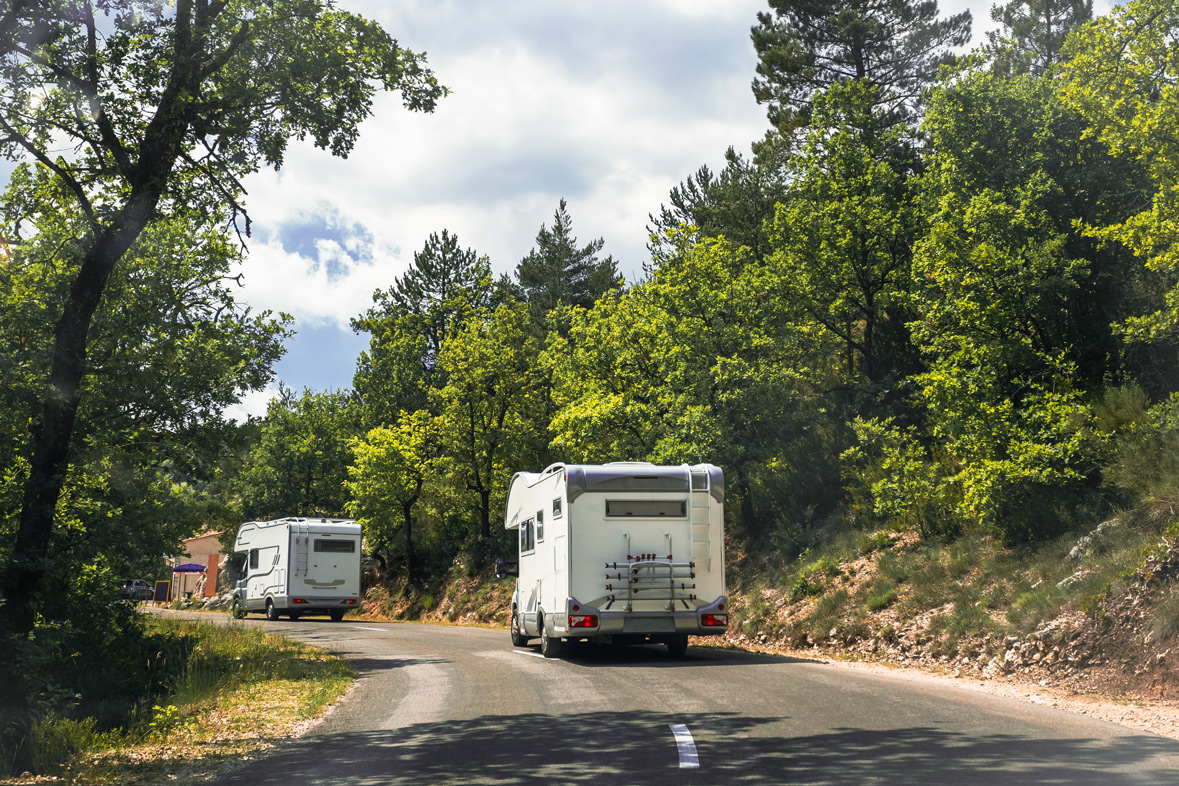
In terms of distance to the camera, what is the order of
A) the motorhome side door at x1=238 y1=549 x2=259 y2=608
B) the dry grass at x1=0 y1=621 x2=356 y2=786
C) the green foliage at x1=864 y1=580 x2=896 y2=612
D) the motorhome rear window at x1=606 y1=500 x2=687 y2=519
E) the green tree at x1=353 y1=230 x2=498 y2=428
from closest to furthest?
the dry grass at x1=0 y1=621 x2=356 y2=786
the motorhome rear window at x1=606 y1=500 x2=687 y2=519
the green foliage at x1=864 y1=580 x2=896 y2=612
the motorhome side door at x1=238 y1=549 x2=259 y2=608
the green tree at x1=353 y1=230 x2=498 y2=428

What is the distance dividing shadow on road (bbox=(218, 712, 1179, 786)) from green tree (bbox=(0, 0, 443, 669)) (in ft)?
17.0

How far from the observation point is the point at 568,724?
9000 millimetres

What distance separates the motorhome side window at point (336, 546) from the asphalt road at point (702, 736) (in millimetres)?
19701

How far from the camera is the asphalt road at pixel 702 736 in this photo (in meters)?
6.57

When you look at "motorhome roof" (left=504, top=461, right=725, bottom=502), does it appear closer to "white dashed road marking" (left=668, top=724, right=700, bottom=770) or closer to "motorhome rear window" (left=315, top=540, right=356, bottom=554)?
"white dashed road marking" (left=668, top=724, right=700, bottom=770)

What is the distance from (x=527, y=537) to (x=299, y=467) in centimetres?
4173

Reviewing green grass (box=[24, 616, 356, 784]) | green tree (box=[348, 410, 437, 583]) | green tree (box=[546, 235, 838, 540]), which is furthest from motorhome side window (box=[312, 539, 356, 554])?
green grass (box=[24, 616, 356, 784])

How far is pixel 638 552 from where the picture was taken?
1496cm

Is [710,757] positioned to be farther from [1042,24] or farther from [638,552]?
[1042,24]

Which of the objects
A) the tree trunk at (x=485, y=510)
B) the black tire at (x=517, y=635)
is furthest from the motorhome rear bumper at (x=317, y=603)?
the black tire at (x=517, y=635)

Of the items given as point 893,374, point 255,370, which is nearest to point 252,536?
point 255,370

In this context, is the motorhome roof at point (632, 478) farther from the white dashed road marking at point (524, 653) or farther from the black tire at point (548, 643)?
the white dashed road marking at point (524, 653)

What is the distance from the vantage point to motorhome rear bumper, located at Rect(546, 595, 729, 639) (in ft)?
48.2

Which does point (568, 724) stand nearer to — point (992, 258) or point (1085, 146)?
point (992, 258)
